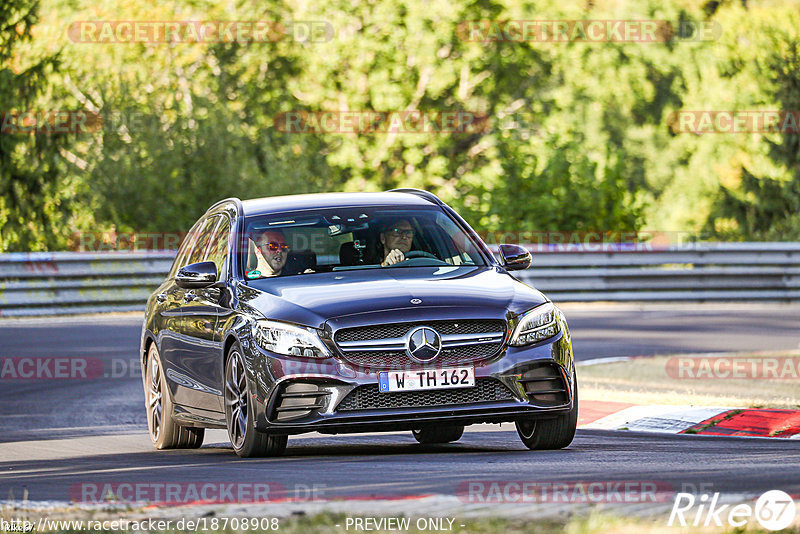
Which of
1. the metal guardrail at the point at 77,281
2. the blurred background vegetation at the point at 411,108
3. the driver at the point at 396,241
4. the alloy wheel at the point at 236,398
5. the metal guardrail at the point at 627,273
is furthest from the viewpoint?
the blurred background vegetation at the point at 411,108

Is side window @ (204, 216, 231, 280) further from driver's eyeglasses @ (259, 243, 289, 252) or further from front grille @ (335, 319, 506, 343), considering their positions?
front grille @ (335, 319, 506, 343)

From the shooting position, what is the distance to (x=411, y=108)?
167 ft

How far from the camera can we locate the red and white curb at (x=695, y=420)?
1106 centimetres

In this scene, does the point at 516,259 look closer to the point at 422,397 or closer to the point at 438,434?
the point at 438,434

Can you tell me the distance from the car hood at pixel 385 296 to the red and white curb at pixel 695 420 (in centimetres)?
219

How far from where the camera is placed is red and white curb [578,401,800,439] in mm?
11062

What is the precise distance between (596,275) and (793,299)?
3385 mm

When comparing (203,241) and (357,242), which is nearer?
(357,242)

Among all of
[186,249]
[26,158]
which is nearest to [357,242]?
[186,249]

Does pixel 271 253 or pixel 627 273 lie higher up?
pixel 271 253

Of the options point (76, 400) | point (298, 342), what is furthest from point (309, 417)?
point (76, 400)

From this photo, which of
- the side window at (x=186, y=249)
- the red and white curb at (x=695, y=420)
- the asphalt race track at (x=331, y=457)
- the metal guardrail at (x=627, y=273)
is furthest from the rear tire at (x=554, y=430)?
the metal guardrail at (x=627, y=273)

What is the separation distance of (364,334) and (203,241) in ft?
9.38

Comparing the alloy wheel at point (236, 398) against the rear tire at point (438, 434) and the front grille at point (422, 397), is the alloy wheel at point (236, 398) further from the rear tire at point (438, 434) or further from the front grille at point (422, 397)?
the rear tire at point (438, 434)
